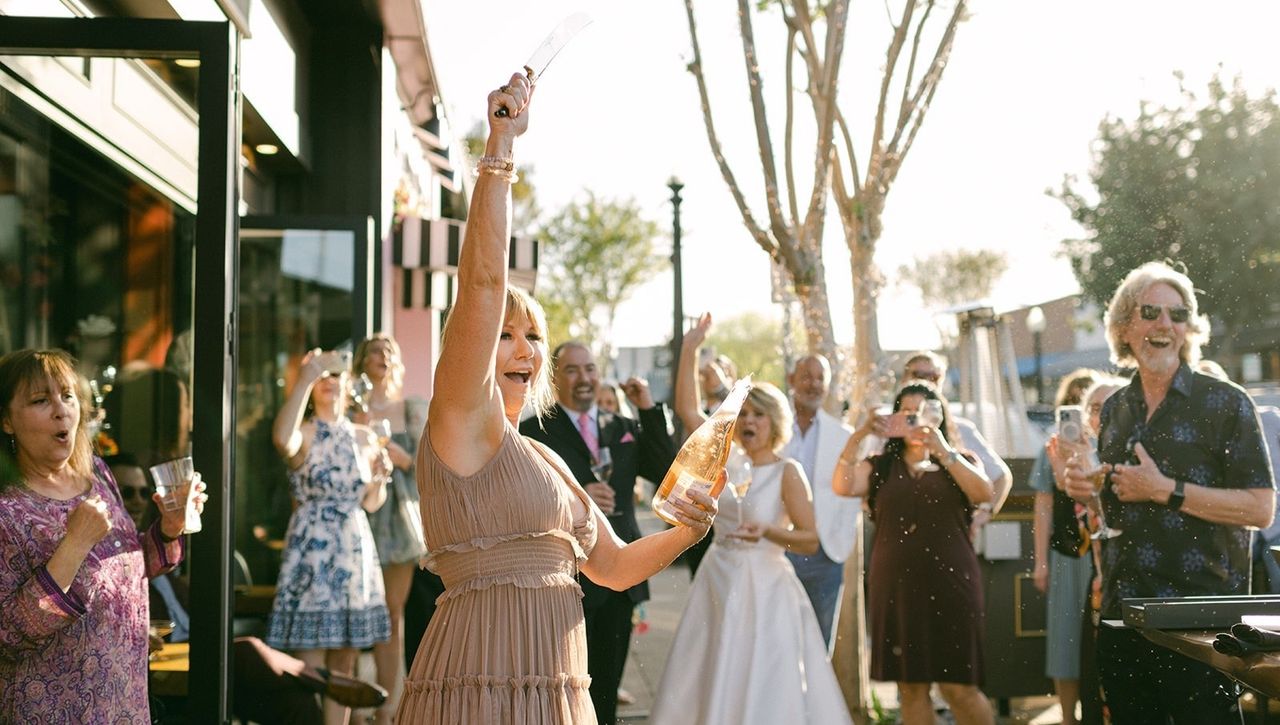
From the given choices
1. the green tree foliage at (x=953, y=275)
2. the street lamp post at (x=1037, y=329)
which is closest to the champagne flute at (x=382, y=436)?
the street lamp post at (x=1037, y=329)

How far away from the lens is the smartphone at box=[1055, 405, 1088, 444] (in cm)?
428

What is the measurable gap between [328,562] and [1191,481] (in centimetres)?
410

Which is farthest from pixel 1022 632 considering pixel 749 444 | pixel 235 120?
pixel 235 120

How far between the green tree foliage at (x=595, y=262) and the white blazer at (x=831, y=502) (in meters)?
30.0

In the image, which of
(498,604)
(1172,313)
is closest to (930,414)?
(1172,313)

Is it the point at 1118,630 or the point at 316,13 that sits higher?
the point at 316,13

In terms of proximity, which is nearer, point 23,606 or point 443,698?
point 443,698

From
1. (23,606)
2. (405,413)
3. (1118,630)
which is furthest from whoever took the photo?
(405,413)

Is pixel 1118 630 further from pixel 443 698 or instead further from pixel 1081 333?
pixel 1081 333

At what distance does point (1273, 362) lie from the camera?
11320mm

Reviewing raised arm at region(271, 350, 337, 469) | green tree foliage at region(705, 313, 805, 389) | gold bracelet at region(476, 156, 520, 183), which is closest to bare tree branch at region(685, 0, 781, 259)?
raised arm at region(271, 350, 337, 469)

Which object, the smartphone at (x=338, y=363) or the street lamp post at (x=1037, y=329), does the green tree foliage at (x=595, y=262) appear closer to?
the street lamp post at (x=1037, y=329)

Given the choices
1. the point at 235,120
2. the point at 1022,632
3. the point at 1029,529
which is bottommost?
the point at 1022,632

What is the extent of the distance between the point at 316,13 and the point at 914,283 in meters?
39.5
